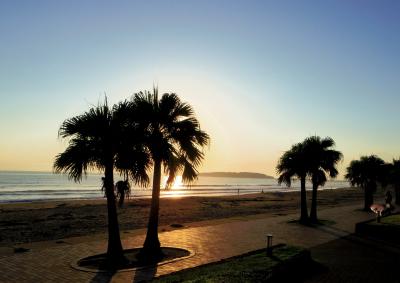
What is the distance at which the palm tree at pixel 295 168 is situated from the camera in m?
28.1

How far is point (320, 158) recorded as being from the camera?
28.3m

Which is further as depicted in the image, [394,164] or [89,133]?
[394,164]

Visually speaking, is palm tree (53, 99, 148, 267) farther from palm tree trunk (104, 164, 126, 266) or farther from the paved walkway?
the paved walkway

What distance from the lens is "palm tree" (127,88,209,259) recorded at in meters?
15.1

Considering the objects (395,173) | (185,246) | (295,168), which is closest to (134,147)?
(185,246)

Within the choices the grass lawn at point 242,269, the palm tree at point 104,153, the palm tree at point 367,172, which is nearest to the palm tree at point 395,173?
the palm tree at point 367,172

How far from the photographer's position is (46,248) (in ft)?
54.5

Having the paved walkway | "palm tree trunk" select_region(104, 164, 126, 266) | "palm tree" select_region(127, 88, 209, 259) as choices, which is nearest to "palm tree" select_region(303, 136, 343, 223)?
→ the paved walkway

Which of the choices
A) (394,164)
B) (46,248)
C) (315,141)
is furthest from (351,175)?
(46,248)

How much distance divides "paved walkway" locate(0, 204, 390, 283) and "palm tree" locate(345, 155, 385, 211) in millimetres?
11878

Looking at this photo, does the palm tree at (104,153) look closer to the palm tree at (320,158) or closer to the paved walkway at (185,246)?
the paved walkway at (185,246)

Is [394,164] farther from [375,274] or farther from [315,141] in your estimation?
[375,274]

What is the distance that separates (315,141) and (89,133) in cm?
1875

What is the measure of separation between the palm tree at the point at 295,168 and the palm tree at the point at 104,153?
16.1 m
